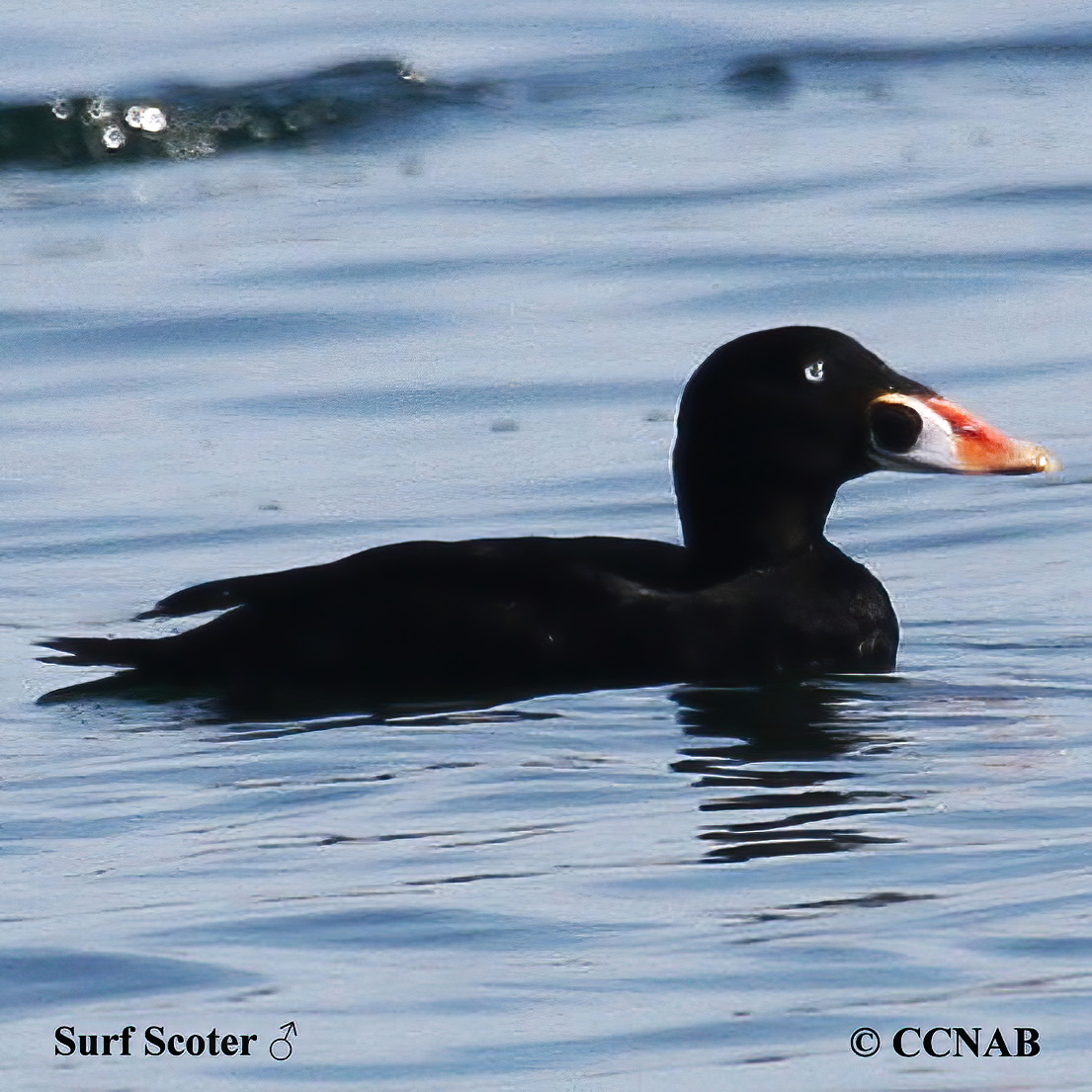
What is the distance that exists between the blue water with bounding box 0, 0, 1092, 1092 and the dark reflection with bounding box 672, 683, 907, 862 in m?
0.02

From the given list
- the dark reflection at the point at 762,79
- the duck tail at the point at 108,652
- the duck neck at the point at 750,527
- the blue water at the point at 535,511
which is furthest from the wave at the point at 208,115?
the duck neck at the point at 750,527

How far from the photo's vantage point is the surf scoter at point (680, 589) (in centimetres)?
819

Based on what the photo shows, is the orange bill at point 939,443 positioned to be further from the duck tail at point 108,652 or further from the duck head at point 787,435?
the duck tail at point 108,652

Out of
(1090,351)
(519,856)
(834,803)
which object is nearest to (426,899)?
(519,856)

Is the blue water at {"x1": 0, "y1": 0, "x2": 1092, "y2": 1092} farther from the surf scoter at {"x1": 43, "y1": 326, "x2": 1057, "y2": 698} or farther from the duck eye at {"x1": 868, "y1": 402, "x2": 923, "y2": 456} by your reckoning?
the duck eye at {"x1": 868, "y1": 402, "x2": 923, "y2": 456}

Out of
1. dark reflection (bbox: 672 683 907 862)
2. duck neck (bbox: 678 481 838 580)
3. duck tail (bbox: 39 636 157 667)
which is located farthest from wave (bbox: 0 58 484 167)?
dark reflection (bbox: 672 683 907 862)

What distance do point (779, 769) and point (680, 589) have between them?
3.24ft

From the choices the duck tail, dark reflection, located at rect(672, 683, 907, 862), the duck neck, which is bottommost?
dark reflection, located at rect(672, 683, 907, 862)

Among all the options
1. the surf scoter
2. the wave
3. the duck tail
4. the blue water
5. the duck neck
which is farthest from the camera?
the wave

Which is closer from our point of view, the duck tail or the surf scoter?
the surf scoter

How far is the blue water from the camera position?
5.79 meters

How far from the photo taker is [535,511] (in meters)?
10.8

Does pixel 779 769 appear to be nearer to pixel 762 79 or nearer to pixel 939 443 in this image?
pixel 939 443

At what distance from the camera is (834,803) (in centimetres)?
702
